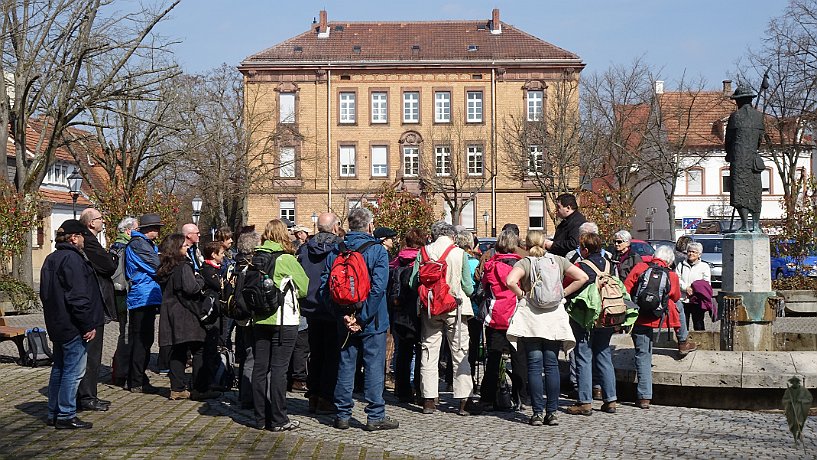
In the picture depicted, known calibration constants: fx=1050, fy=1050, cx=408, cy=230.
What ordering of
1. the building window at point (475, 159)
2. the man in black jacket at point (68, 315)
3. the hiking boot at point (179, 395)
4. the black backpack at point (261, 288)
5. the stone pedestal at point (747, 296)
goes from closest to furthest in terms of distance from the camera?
the black backpack at point (261, 288) → the man in black jacket at point (68, 315) → the hiking boot at point (179, 395) → the stone pedestal at point (747, 296) → the building window at point (475, 159)

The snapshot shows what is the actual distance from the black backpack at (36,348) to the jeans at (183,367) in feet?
9.96

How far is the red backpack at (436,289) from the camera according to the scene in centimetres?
988

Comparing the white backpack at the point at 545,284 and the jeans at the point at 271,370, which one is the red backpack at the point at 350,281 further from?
the white backpack at the point at 545,284

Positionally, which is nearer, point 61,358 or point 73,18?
point 61,358

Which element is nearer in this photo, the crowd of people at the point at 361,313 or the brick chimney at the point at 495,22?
the crowd of people at the point at 361,313

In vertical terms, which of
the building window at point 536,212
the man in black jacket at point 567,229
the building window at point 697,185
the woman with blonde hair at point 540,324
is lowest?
the woman with blonde hair at point 540,324

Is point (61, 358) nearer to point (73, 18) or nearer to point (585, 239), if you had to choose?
point (585, 239)

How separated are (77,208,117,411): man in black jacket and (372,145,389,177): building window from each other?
52155 mm

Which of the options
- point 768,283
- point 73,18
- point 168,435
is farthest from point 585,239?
point 73,18

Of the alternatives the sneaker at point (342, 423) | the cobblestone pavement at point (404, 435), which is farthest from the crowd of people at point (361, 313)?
the cobblestone pavement at point (404, 435)

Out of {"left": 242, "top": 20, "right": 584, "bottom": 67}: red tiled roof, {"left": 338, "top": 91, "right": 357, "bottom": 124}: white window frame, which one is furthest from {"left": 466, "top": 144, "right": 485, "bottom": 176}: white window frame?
{"left": 338, "top": 91, "right": 357, "bottom": 124}: white window frame

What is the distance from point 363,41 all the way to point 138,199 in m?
34.6

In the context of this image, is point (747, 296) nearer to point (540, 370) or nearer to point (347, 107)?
point (540, 370)

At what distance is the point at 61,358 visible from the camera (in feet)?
30.4
